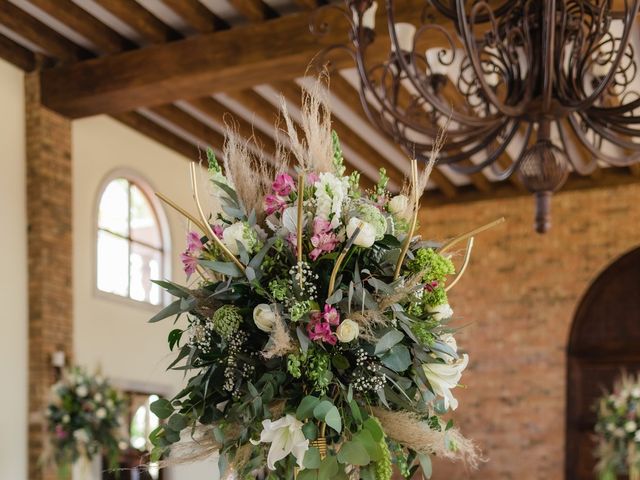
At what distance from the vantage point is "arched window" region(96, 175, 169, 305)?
27.6ft

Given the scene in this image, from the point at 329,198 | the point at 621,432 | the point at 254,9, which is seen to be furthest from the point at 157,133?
the point at 329,198

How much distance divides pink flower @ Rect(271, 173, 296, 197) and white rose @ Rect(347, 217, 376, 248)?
4.8 inches

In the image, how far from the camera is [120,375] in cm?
828

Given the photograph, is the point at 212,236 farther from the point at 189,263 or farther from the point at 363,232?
the point at 363,232

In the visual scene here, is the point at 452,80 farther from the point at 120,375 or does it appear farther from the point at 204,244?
the point at 204,244

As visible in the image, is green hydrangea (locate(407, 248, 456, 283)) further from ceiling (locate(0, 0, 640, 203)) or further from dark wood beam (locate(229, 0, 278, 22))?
dark wood beam (locate(229, 0, 278, 22))

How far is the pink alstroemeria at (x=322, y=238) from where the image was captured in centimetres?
153

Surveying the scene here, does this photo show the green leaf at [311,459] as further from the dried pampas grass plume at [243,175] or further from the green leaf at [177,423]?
the dried pampas grass plume at [243,175]

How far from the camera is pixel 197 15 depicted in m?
6.69

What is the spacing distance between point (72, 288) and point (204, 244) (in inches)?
248

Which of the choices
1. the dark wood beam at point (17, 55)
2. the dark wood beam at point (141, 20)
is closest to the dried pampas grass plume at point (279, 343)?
the dark wood beam at point (141, 20)

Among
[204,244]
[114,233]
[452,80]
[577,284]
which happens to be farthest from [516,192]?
[204,244]

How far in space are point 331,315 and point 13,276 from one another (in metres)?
6.16

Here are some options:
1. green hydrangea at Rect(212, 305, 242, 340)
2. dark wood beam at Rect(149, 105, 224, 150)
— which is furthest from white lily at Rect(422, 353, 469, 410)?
dark wood beam at Rect(149, 105, 224, 150)
